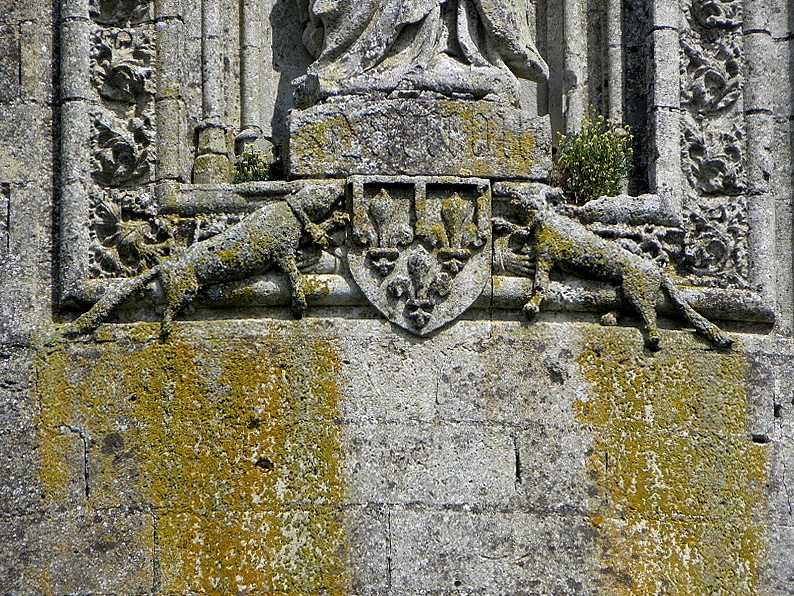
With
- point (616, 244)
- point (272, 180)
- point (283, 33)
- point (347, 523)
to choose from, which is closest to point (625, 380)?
point (616, 244)

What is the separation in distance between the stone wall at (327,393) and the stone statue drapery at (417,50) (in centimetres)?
55

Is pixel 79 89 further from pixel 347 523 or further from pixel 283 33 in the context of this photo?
pixel 347 523

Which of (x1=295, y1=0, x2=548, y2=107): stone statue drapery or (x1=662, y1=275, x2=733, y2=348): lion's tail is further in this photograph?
(x1=295, y1=0, x2=548, y2=107): stone statue drapery

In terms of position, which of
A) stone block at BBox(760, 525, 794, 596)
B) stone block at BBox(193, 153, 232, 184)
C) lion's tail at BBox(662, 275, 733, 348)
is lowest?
stone block at BBox(760, 525, 794, 596)

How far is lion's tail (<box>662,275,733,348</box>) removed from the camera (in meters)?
8.43

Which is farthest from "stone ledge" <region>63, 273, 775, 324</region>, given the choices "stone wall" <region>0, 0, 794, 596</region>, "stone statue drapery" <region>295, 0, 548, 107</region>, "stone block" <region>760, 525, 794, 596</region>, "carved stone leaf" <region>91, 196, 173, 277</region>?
"stone block" <region>760, 525, 794, 596</region>

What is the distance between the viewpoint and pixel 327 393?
8172 mm

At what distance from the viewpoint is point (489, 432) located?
8.21 m

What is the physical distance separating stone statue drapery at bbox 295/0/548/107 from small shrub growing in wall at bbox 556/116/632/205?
0.42 m

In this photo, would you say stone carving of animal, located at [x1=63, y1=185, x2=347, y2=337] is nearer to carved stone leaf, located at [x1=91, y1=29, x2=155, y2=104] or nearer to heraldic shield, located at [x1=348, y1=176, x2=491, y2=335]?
heraldic shield, located at [x1=348, y1=176, x2=491, y2=335]

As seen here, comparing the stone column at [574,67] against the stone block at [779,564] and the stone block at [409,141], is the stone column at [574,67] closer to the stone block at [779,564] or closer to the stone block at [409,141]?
the stone block at [409,141]

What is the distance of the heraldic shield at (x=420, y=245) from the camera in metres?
8.24

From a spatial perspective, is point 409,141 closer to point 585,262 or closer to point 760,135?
point 585,262

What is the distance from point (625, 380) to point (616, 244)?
2.30ft
